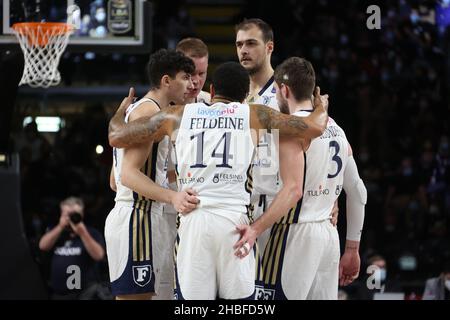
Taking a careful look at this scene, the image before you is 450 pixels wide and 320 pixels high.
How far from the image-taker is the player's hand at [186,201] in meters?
6.87

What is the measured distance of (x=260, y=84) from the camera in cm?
853

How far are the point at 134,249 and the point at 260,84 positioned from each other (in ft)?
5.82

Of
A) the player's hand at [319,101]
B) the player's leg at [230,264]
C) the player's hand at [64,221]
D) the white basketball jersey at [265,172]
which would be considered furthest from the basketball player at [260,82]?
the player's hand at [64,221]

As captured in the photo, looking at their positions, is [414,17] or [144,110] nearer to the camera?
[144,110]

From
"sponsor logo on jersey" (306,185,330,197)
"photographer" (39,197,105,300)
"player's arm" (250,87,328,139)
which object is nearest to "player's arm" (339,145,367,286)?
"sponsor logo on jersey" (306,185,330,197)

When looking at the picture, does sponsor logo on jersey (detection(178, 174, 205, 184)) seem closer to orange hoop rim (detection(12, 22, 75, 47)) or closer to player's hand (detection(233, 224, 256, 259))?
player's hand (detection(233, 224, 256, 259))

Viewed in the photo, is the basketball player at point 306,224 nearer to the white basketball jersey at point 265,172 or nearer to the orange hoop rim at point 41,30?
the white basketball jersey at point 265,172

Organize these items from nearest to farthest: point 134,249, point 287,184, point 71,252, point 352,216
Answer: point 287,184 → point 134,249 → point 352,216 → point 71,252

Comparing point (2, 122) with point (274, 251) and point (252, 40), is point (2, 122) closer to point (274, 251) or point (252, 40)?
point (252, 40)

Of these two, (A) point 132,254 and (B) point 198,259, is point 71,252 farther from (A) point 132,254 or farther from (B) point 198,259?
(B) point 198,259

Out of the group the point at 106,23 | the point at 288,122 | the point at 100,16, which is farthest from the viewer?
the point at 100,16

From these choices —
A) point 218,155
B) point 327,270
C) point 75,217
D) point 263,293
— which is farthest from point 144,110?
point 75,217
